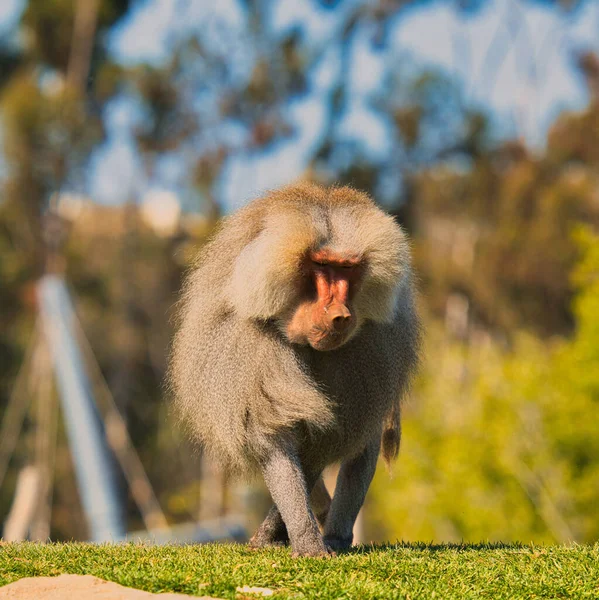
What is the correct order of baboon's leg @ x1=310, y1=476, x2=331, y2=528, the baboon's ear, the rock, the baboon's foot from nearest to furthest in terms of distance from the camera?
the rock
the baboon's ear
the baboon's foot
baboon's leg @ x1=310, y1=476, x2=331, y2=528

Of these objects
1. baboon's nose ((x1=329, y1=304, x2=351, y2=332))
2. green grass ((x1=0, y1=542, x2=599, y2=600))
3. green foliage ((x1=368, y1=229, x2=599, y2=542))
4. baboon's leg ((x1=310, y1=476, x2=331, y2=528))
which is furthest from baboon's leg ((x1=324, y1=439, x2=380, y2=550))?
green foliage ((x1=368, y1=229, x2=599, y2=542))

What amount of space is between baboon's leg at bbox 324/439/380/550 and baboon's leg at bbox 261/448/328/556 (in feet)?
1.78

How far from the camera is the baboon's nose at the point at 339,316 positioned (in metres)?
5.05

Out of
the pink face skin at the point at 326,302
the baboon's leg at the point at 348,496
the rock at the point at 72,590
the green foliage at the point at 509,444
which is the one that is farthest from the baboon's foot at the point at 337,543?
the green foliage at the point at 509,444

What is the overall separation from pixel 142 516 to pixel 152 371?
14.1 ft

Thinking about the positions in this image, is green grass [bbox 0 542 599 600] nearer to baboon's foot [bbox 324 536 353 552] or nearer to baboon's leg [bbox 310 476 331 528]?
baboon's foot [bbox 324 536 353 552]

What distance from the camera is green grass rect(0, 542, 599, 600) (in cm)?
433

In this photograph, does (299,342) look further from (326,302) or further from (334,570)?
(334,570)

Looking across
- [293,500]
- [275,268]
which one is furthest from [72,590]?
[275,268]

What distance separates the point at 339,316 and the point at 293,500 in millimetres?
990

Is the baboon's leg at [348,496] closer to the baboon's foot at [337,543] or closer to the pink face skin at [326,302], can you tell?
the baboon's foot at [337,543]

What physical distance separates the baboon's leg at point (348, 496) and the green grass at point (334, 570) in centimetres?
24

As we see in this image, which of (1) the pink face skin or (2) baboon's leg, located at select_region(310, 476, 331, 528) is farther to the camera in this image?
(2) baboon's leg, located at select_region(310, 476, 331, 528)

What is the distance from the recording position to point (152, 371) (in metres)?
30.5
